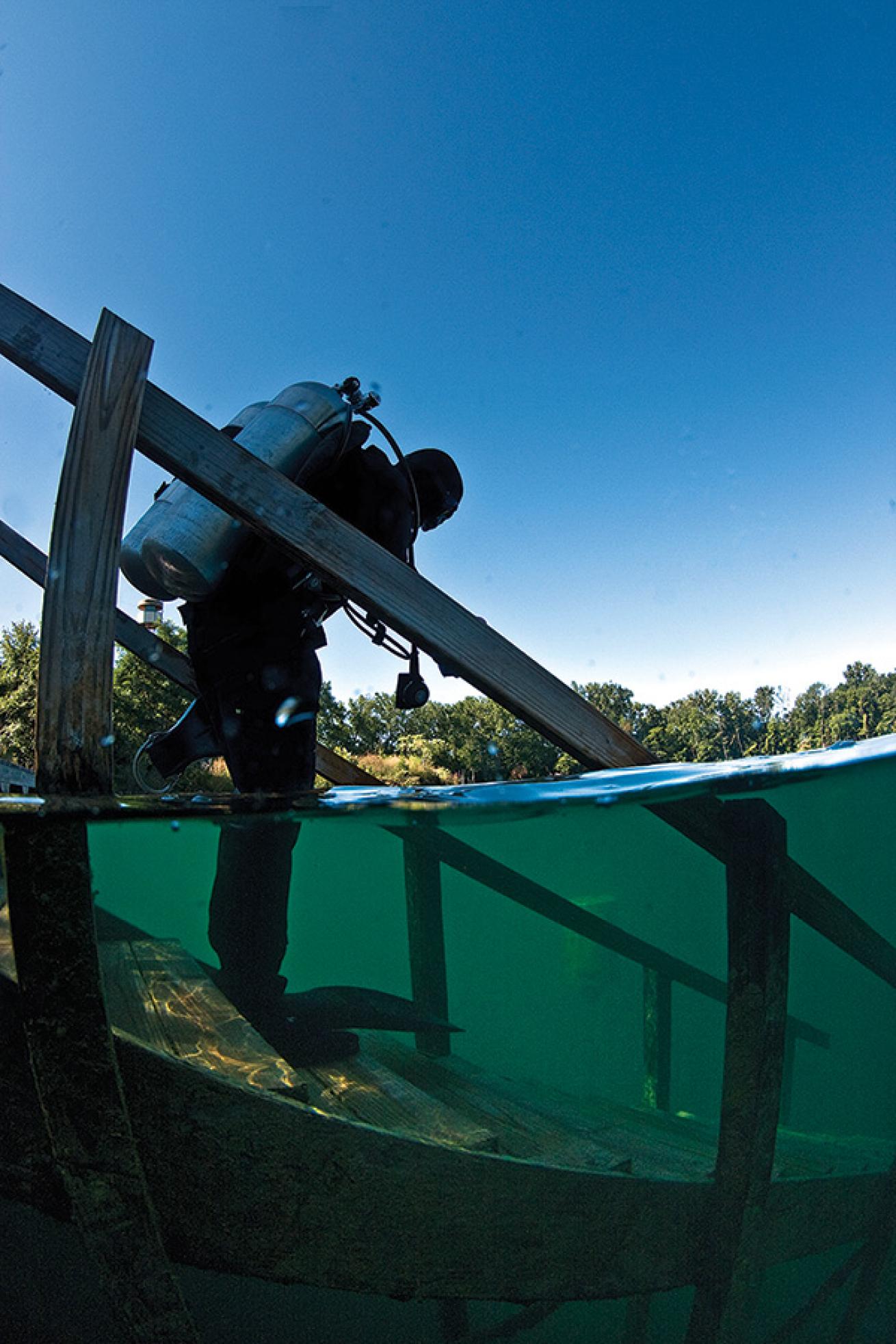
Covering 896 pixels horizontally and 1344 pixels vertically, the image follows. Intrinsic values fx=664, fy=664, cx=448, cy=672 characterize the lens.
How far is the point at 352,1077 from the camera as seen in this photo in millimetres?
1858

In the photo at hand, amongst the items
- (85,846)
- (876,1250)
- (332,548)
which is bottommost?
(876,1250)

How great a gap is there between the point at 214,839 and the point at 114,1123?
102cm

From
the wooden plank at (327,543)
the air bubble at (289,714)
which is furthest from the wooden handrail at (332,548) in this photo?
the air bubble at (289,714)

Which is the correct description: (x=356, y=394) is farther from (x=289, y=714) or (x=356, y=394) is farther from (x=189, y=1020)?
(x=189, y=1020)

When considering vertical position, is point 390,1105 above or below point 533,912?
below

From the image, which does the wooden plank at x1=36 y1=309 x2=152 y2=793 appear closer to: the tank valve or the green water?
the green water

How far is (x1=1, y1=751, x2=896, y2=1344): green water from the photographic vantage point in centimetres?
215

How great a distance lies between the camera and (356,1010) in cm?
225

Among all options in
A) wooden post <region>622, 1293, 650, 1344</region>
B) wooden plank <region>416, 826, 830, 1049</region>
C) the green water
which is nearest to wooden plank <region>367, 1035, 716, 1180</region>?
the green water

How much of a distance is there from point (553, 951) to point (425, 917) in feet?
2.28

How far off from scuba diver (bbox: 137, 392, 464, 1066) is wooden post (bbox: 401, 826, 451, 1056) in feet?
1.99

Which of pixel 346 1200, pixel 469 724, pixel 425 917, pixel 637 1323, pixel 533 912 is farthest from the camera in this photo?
pixel 469 724

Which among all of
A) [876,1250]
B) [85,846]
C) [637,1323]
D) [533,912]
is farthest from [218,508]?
[876,1250]

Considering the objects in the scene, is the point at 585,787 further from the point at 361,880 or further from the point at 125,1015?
the point at 125,1015
